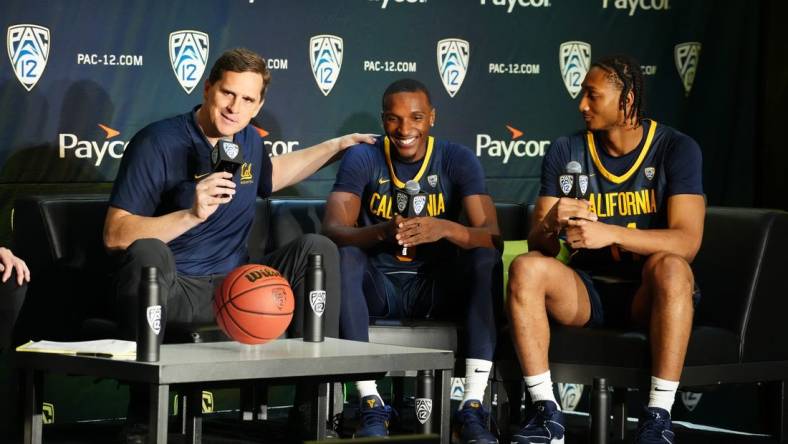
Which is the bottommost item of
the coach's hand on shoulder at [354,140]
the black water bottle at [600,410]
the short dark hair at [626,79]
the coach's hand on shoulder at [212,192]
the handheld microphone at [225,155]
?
the black water bottle at [600,410]

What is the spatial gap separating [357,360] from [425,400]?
1.22 ft

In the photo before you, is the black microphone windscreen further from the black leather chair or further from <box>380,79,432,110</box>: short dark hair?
the black leather chair

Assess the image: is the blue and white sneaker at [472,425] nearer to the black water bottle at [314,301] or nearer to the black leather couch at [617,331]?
the black leather couch at [617,331]

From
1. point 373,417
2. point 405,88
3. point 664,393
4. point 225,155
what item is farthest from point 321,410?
point 405,88

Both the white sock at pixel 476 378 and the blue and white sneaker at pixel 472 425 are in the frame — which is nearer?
the blue and white sneaker at pixel 472 425

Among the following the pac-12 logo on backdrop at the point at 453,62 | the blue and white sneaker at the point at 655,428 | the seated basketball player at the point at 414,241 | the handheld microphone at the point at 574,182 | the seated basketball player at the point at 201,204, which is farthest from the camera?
the pac-12 logo on backdrop at the point at 453,62

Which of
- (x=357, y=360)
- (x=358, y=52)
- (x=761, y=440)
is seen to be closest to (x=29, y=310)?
(x=357, y=360)

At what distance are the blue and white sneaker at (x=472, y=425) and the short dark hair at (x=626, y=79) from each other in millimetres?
1236

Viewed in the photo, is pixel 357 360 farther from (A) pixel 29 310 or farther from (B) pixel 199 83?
(B) pixel 199 83

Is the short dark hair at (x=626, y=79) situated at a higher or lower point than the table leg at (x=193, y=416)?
higher

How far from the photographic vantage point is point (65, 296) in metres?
4.46

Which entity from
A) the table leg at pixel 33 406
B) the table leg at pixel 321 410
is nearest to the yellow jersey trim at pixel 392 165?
the table leg at pixel 321 410

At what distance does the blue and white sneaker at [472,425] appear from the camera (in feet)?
13.1

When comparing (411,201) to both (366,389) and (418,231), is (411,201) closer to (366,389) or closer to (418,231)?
(418,231)
